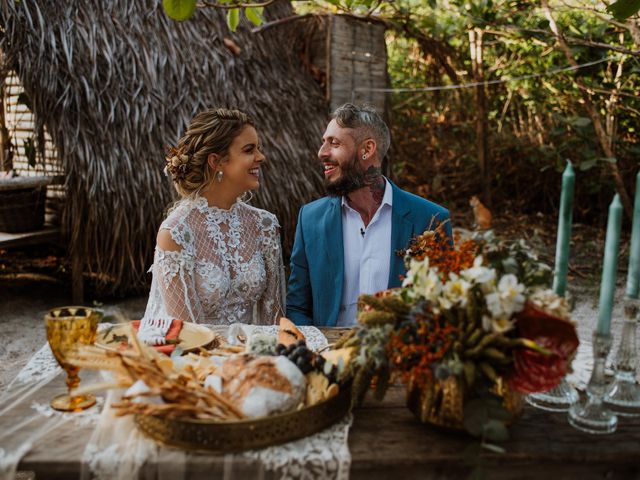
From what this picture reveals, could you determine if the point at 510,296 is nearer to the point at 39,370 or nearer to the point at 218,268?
the point at 39,370

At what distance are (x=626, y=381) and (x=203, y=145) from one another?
202 centimetres

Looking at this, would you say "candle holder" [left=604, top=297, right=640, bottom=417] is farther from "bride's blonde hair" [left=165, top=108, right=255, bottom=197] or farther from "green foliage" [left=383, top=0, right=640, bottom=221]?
"green foliage" [left=383, top=0, right=640, bottom=221]

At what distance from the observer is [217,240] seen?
9.06 feet

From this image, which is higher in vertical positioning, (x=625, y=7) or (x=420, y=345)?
(x=625, y=7)

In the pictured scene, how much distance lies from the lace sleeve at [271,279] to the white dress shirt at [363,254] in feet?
1.05

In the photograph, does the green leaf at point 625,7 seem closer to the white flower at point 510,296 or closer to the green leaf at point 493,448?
the white flower at point 510,296

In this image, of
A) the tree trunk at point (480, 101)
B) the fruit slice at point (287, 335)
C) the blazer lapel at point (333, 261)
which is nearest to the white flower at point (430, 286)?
the fruit slice at point (287, 335)

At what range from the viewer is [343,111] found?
2.94m

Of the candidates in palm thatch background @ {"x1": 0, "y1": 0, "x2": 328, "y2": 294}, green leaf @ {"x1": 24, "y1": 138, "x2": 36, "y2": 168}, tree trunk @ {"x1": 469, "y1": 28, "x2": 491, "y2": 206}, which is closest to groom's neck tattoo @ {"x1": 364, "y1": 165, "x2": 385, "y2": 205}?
palm thatch background @ {"x1": 0, "y1": 0, "x2": 328, "y2": 294}

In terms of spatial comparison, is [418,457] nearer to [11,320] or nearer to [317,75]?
[11,320]

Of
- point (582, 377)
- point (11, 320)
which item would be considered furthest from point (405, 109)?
point (582, 377)

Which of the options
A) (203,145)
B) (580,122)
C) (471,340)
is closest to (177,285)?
(203,145)

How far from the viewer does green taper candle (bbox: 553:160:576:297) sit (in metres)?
1.23

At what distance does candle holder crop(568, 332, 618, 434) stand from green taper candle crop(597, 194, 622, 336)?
0.04 metres
